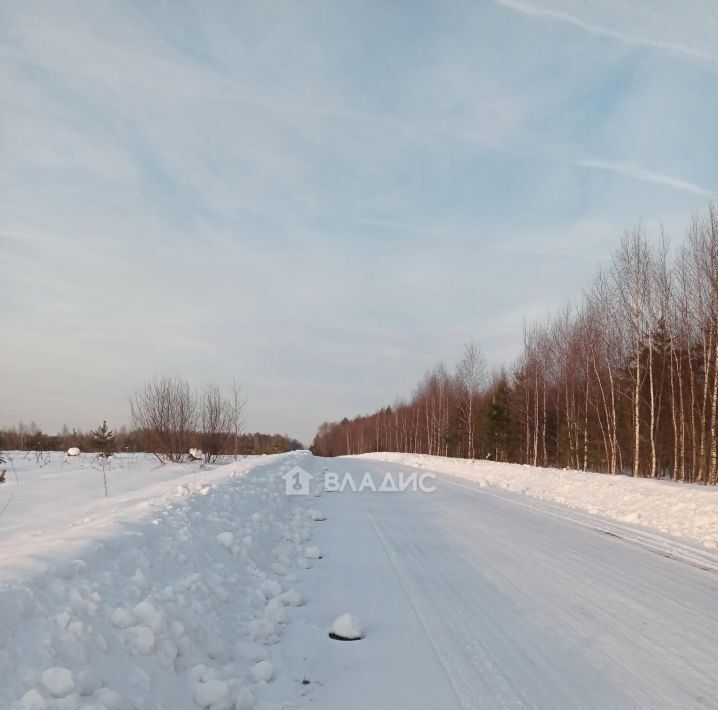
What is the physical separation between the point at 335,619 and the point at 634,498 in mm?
9882

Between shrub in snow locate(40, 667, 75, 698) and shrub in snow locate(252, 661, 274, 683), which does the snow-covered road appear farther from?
shrub in snow locate(40, 667, 75, 698)

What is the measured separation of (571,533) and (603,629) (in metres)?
4.77

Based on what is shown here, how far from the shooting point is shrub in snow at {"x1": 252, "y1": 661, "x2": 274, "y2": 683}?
3.76 metres

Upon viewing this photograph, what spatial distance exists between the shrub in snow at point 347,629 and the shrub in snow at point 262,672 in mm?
858

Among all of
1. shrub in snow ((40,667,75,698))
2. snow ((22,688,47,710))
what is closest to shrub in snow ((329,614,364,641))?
shrub in snow ((40,667,75,698))

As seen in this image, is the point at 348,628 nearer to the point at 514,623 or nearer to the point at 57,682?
the point at 514,623

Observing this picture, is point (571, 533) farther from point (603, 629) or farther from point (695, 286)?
point (695, 286)

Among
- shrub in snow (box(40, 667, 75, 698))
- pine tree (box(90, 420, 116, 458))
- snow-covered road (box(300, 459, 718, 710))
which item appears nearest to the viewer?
shrub in snow (box(40, 667, 75, 698))

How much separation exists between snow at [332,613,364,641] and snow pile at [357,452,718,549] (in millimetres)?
6616

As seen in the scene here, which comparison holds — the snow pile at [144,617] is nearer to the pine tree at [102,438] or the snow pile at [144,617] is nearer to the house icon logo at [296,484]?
the house icon logo at [296,484]

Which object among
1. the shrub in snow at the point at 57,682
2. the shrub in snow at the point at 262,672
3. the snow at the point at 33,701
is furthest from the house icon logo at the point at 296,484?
the snow at the point at 33,701

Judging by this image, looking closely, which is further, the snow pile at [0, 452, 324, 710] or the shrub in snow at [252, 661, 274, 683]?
the shrub in snow at [252, 661, 274, 683]

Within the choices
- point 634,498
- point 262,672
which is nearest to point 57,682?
point 262,672

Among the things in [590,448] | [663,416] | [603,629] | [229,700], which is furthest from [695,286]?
[229,700]
